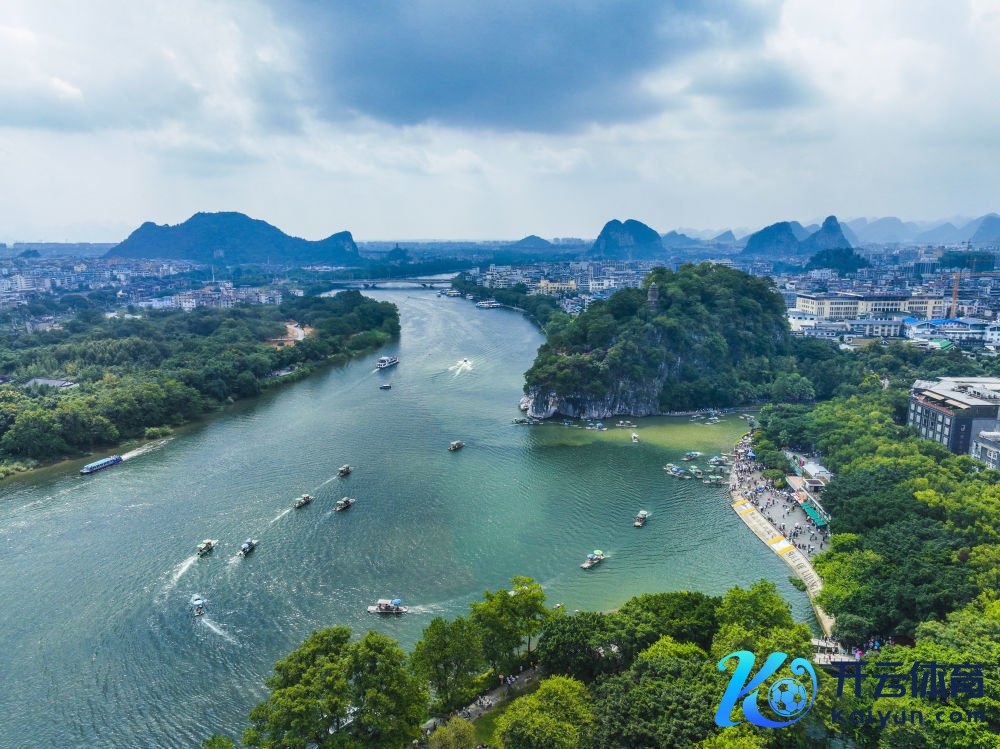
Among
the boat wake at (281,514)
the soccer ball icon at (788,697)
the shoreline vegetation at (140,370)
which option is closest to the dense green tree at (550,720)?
the soccer ball icon at (788,697)

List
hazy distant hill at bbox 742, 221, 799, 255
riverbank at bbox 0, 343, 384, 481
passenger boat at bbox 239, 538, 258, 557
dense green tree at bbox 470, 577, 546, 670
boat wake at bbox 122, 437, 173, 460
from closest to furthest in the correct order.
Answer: dense green tree at bbox 470, 577, 546, 670 < passenger boat at bbox 239, 538, 258, 557 < riverbank at bbox 0, 343, 384, 481 < boat wake at bbox 122, 437, 173, 460 < hazy distant hill at bbox 742, 221, 799, 255

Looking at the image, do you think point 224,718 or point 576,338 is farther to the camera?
point 576,338

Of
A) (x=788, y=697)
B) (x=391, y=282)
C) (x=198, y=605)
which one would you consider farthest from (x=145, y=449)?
(x=391, y=282)

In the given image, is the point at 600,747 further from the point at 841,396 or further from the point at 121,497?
the point at 841,396

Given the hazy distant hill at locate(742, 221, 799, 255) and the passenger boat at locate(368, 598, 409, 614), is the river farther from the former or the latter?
the hazy distant hill at locate(742, 221, 799, 255)

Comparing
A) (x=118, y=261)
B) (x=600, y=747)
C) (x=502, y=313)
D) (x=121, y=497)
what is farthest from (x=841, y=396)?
(x=118, y=261)

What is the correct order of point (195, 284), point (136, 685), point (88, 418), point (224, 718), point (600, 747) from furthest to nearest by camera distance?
1. point (195, 284)
2. point (88, 418)
3. point (136, 685)
4. point (224, 718)
5. point (600, 747)

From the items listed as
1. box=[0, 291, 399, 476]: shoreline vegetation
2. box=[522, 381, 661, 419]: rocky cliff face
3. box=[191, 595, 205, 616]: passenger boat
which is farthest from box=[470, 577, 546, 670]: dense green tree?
box=[0, 291, 399, 476]: shoreline vegetation
